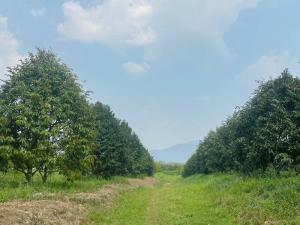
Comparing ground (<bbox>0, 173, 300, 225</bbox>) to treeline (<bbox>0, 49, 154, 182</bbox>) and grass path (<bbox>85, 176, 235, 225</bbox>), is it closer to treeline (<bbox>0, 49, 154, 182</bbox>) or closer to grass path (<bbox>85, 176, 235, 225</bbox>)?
grass path (<bbox>85, 176, 235, 225</bbox>)

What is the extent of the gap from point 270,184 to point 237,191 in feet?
11.4

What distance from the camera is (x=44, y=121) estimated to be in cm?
3148

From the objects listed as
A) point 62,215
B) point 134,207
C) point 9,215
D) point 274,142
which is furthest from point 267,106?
point 9,215

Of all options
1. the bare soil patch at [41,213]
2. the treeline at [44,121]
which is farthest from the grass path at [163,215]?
the treeline at [44,121]

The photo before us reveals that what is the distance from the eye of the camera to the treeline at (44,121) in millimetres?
31281

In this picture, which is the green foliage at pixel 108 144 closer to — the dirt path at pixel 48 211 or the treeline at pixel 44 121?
the treeline at pixel 44 121

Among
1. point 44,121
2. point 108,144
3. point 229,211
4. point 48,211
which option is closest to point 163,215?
point 229,211

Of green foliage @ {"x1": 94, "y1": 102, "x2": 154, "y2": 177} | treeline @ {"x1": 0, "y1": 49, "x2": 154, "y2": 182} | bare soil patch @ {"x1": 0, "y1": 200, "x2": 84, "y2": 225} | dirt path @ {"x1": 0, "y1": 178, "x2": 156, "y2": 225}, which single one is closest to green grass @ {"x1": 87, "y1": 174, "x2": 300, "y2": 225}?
dirt path @ {"x1": 0, "y1": 178, "x2": 156, "y2": 225}

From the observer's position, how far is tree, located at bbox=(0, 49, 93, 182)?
31.3m

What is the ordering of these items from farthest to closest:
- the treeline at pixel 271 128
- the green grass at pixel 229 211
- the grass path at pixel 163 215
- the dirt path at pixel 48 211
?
the treeline at pixel 271 128
the grass path at pixel 163 215
the green grass at pixel 229 211
the dirt path at pixel 48 211

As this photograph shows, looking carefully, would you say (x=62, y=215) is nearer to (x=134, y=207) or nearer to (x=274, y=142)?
(x=134, y=207)

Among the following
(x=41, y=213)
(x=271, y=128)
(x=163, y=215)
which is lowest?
(x=163, y=215)

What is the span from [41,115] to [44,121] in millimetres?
541

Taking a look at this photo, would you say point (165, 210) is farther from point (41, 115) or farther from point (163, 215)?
point (41, 115)
